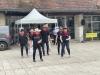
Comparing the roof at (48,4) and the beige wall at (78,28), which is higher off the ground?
the roof at (48,4)

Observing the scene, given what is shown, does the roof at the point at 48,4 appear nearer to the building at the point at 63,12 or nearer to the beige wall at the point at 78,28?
the building at the point at 63,12

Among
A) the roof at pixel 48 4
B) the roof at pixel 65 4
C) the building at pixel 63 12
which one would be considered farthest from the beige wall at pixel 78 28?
the roof at pixel 48 4

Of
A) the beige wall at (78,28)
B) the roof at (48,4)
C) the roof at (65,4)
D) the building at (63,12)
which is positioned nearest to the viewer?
the building at (63,12)

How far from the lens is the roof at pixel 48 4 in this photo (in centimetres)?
2108

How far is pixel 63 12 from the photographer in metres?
22.2

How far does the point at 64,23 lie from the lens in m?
24.9

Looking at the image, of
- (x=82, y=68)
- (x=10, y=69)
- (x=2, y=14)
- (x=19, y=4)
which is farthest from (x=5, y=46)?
(x=82, y=68)

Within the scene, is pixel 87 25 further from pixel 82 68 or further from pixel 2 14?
pixel 82 68

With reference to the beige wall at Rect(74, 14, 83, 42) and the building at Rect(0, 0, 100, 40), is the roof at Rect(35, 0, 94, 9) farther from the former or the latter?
the beige wall at Rect(74, 14, 83, 42)

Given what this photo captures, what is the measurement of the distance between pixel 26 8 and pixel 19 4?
35.8 inches

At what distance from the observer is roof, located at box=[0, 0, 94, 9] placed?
21.1m

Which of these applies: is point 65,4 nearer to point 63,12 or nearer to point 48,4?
point 63,12

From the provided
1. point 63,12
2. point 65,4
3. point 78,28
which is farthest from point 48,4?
point 78,28

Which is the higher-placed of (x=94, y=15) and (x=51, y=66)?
(x=94, y=15)
